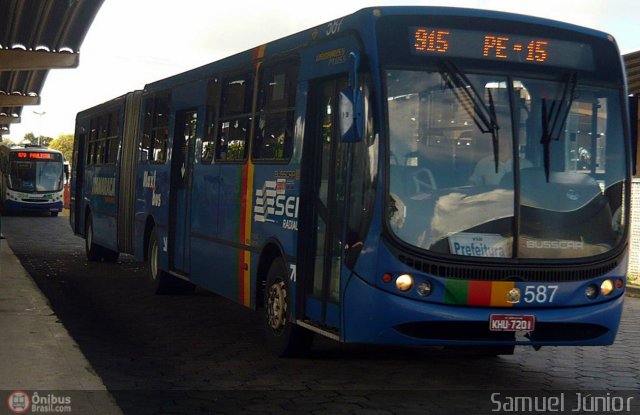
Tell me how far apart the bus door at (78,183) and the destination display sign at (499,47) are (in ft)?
46.3

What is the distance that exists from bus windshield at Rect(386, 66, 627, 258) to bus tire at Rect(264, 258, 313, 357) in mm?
1876

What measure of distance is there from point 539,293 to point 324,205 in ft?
6.22

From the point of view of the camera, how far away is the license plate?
26.6 feet

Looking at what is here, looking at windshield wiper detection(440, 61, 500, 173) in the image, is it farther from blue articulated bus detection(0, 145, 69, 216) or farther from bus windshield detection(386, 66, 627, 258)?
blue articulated bus detection(0, 145, 69, 216)

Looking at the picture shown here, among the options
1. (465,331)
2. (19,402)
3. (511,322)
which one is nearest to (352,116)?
(465,331)

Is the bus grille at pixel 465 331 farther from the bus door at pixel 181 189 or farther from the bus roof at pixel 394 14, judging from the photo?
the bus door at pixel 181 189

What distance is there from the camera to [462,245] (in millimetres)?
8086

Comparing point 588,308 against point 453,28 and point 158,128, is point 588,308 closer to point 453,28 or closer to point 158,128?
point 453,28

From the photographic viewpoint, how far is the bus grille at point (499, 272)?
8.02 m

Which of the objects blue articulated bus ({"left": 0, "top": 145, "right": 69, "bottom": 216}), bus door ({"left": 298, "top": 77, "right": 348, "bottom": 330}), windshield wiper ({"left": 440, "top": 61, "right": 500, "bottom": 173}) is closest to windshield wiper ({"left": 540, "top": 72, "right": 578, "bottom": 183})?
windshield wiper ({"left": 440, "top": 61, "right": 500, "bottom": 173})

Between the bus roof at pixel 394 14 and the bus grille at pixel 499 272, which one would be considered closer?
the bus grille at pixel 499 272

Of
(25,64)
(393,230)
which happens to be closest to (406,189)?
(393,230)

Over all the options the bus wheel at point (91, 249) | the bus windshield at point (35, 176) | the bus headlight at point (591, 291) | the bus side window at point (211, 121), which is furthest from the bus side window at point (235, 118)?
the bus windshield at point (35, 176)

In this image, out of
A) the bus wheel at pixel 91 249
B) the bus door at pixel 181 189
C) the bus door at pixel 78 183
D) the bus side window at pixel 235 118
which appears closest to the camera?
the bus side window at pixel 235 118
